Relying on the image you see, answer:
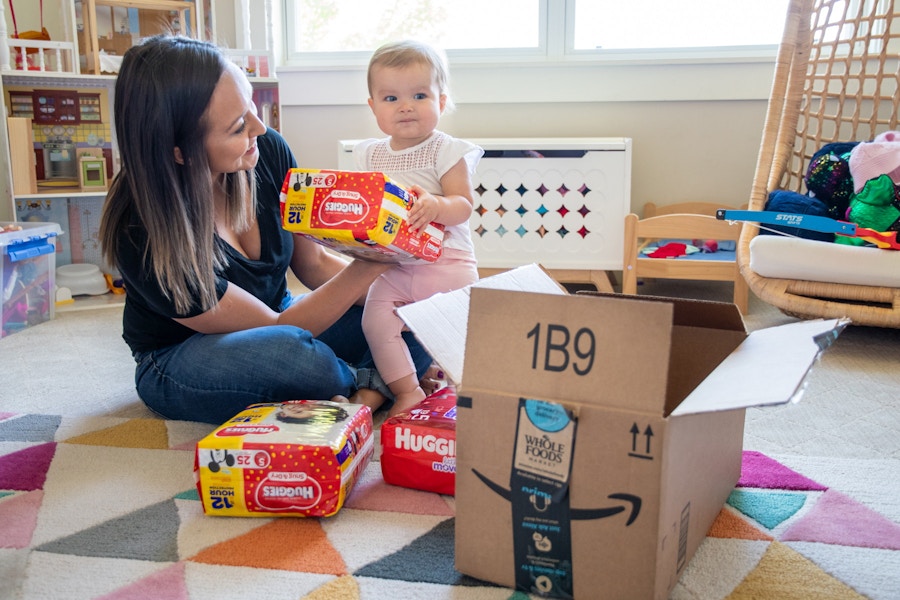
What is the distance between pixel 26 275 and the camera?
200 centimetres

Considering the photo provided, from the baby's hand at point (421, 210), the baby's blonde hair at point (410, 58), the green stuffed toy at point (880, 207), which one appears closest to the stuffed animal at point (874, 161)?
the green stuffed toy at point (880, 207)

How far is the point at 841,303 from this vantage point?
1753 mm

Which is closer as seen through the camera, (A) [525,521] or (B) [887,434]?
(A) [525,521]

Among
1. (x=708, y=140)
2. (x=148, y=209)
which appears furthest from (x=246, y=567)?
(x=708, y=140)

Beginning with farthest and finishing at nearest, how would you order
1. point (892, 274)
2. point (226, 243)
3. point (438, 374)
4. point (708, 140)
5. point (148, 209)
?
point (708, 140) < point (892, 274) < point (438, 374) < point (226, 243) < point (148, 209)

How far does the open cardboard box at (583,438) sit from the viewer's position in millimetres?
707

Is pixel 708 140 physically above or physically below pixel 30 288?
above

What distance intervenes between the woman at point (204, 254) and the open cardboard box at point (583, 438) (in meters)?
0.54

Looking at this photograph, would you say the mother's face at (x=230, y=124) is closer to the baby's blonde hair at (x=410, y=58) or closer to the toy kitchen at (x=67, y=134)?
the baby's blonde hair at (x=410, y=58)

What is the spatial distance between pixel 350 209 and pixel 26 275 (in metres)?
1.31

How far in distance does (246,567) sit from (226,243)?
605 millimetres

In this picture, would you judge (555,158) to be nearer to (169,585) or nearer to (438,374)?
(438,374)

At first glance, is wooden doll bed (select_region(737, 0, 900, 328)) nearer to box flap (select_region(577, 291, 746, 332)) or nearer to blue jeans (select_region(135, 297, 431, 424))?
box flap (select_region(577, 291, 746, 332))

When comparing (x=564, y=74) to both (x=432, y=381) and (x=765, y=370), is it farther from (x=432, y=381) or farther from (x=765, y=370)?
(x=765, y=370)
